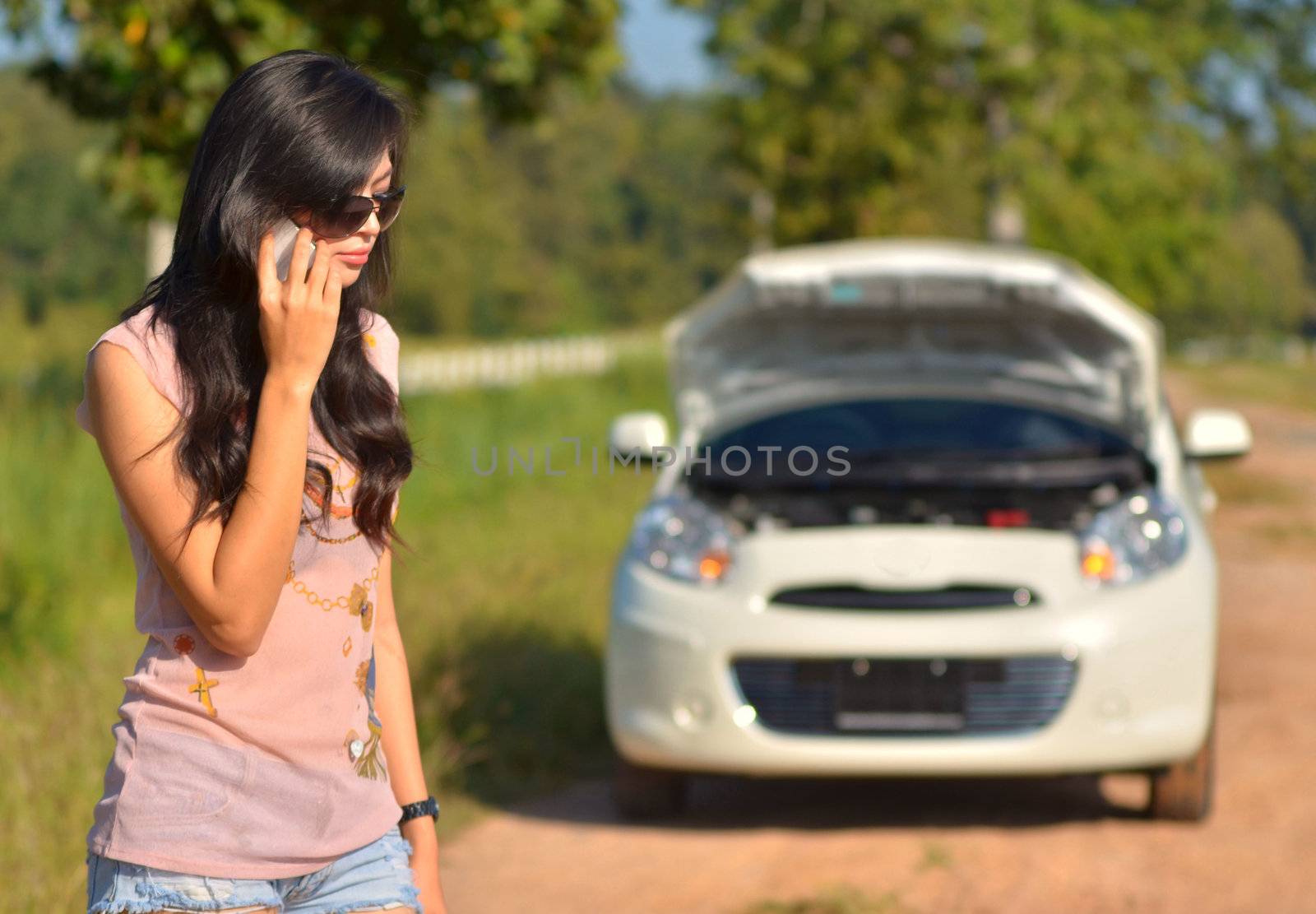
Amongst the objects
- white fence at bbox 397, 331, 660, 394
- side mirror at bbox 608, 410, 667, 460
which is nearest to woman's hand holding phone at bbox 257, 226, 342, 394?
side mirror at bbox 608, 410, 667, 460

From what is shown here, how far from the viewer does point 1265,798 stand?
652cm

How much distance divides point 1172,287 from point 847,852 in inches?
1665

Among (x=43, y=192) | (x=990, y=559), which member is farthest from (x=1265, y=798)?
(x=43, y=192)

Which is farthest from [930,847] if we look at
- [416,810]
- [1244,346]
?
[1244,346]

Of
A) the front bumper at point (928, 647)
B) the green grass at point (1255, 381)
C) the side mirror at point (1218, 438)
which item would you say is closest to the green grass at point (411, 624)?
the front bumper at point (928, 647)

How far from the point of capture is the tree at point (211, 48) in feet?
26.5

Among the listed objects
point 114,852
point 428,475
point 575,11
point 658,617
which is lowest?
point 428,475

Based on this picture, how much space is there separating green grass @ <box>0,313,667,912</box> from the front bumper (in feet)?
3.09

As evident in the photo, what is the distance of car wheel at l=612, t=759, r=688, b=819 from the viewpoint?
628 centimetres

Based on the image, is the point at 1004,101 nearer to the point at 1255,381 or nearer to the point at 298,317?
the point at 1255,381

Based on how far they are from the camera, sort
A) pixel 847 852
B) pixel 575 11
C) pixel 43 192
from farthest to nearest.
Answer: pixel 43 192 → pixel 575 11 → pixel 847 852

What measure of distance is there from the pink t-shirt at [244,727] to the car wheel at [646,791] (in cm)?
396

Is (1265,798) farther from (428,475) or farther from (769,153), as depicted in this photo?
(769,153)

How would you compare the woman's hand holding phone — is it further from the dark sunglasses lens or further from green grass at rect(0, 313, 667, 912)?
green grass at rect(0, 313, 667, 912)
